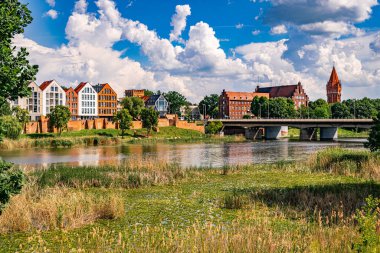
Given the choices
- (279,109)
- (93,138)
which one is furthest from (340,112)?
(93,138)

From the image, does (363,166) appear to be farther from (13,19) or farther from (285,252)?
(13,19)

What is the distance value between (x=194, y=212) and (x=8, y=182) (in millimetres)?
9325

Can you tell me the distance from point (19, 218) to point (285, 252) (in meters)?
9.94

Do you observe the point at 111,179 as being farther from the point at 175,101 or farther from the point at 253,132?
the point at 175,101

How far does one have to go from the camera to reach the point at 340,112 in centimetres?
18012

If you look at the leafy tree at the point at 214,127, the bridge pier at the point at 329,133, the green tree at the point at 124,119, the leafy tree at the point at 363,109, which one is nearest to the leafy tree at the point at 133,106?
the leafy tree at the point at 214,127

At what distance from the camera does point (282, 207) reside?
18.5 metres

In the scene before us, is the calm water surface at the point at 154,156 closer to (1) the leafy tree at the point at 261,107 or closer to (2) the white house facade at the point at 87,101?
(2) the white house facade at the point at 87,101

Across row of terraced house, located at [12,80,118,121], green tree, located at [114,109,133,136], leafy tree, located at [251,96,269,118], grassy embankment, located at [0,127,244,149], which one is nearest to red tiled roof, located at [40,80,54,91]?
row of terraced house, located at [12,80,118,121]

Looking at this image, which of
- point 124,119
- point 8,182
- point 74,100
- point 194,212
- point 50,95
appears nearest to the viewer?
point 8,182

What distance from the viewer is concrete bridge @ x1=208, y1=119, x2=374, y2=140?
342ft

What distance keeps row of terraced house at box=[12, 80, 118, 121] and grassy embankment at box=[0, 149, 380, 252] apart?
95609mm

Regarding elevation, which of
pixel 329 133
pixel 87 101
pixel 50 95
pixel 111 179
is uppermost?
pixel 50 95

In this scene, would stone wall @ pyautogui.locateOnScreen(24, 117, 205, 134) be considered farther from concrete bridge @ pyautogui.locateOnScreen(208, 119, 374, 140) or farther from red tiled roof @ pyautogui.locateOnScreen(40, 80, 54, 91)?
red tiled roof @ pyautogui.locateOnScreen(40, 80, 54, 91)
